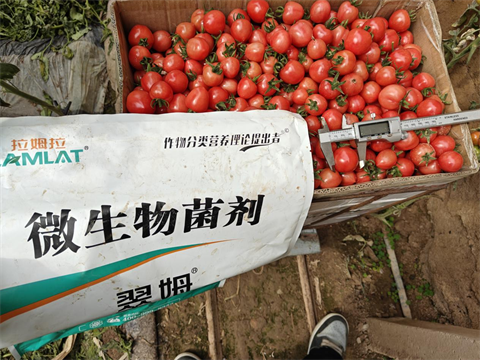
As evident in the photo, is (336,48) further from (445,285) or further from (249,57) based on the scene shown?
(445,285)

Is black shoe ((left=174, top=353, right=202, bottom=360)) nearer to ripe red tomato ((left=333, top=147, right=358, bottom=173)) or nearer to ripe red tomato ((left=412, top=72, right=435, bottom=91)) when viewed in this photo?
ripe red tomato ((left=333, top=147, right=358, bottom=173))

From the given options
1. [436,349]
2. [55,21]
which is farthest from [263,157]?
[55,21]

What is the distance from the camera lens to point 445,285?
221 centimetres

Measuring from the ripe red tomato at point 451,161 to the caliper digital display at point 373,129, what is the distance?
1.20 feet

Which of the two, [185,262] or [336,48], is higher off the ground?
[336,48]

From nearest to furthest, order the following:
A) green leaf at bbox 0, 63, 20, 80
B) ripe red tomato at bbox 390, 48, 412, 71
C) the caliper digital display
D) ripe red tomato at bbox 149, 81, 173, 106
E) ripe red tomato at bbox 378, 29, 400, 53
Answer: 1. green leaf at bbox 0, 63, 20, 80
2. the caliper digital display
3. ripe red tomato at bbox 149, 81, 173, 106
4. ripe red tomato at bbox 390, 48, 412, 71
5. ripe red tomato at bbox 378, 29, 400, 53

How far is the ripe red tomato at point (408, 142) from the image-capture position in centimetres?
153

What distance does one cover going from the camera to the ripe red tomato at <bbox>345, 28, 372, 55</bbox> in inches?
62.8

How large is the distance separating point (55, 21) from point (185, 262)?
2004 millimetres

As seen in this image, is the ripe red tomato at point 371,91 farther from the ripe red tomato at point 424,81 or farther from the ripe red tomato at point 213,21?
the ripe red tomato at point 213,21

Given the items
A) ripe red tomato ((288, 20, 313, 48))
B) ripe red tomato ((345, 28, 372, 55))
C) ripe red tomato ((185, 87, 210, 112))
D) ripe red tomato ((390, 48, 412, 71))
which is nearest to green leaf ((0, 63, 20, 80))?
ripe red tomato ((185, 87, 210, 112))

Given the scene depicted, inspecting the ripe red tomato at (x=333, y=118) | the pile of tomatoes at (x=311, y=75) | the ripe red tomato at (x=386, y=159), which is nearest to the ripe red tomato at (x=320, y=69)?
Result: the pile of tomatoes at (x=311, y=75)

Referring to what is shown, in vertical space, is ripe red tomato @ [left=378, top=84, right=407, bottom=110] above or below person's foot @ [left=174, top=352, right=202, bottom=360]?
→ above

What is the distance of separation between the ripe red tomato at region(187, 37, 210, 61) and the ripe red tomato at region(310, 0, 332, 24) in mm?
676
